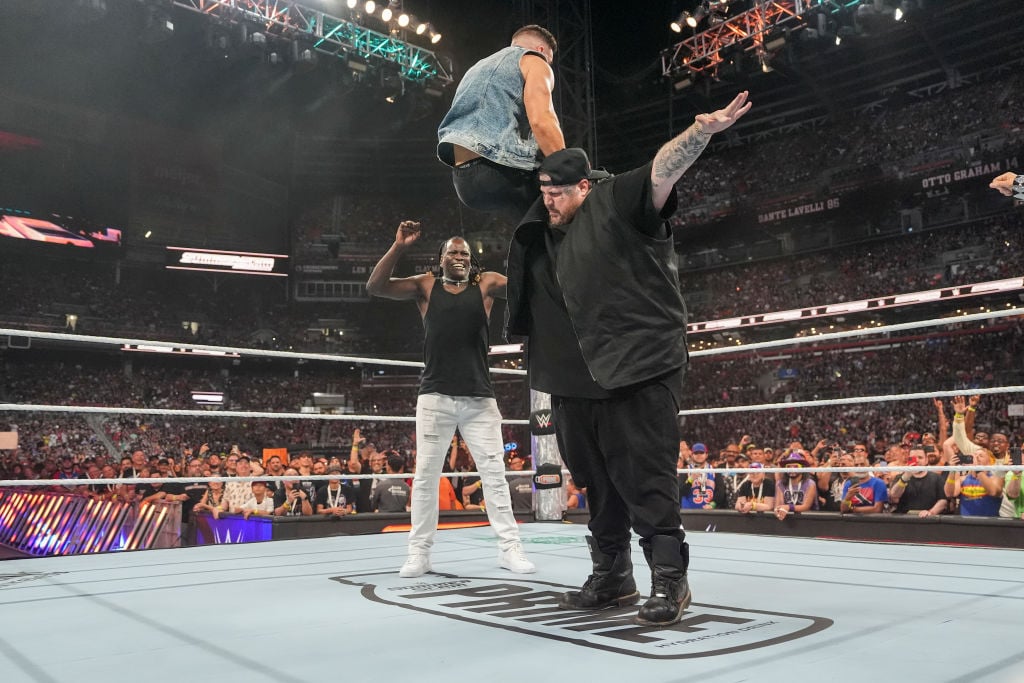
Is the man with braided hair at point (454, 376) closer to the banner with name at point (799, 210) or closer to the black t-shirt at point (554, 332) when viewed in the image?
the black t-shirt at point (554, 332)

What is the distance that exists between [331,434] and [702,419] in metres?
8.69

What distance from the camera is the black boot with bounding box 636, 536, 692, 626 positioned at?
1.28 metres

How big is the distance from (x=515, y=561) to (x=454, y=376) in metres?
0.56

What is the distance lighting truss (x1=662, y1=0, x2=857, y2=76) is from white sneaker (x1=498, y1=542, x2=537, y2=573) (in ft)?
32.2

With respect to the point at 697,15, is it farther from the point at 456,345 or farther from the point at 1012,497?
the point at 456,345

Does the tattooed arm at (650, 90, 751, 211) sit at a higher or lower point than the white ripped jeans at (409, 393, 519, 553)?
higher

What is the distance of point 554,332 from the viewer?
154 cm

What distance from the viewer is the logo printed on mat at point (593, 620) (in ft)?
3.73

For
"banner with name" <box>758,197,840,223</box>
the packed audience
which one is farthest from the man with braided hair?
"banner with name" <box>758,197,840,223</box>

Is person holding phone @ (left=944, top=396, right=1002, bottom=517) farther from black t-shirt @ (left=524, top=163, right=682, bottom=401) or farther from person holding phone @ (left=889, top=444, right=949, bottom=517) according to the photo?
black t-shirt @ (left=524, top=163, right=682, bottom=401)

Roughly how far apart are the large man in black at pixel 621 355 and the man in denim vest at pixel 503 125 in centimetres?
14

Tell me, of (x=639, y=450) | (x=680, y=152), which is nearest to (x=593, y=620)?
(x=639, y=450)

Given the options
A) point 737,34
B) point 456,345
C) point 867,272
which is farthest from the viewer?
point 867,272

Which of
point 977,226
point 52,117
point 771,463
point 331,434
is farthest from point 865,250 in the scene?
point 52,117
